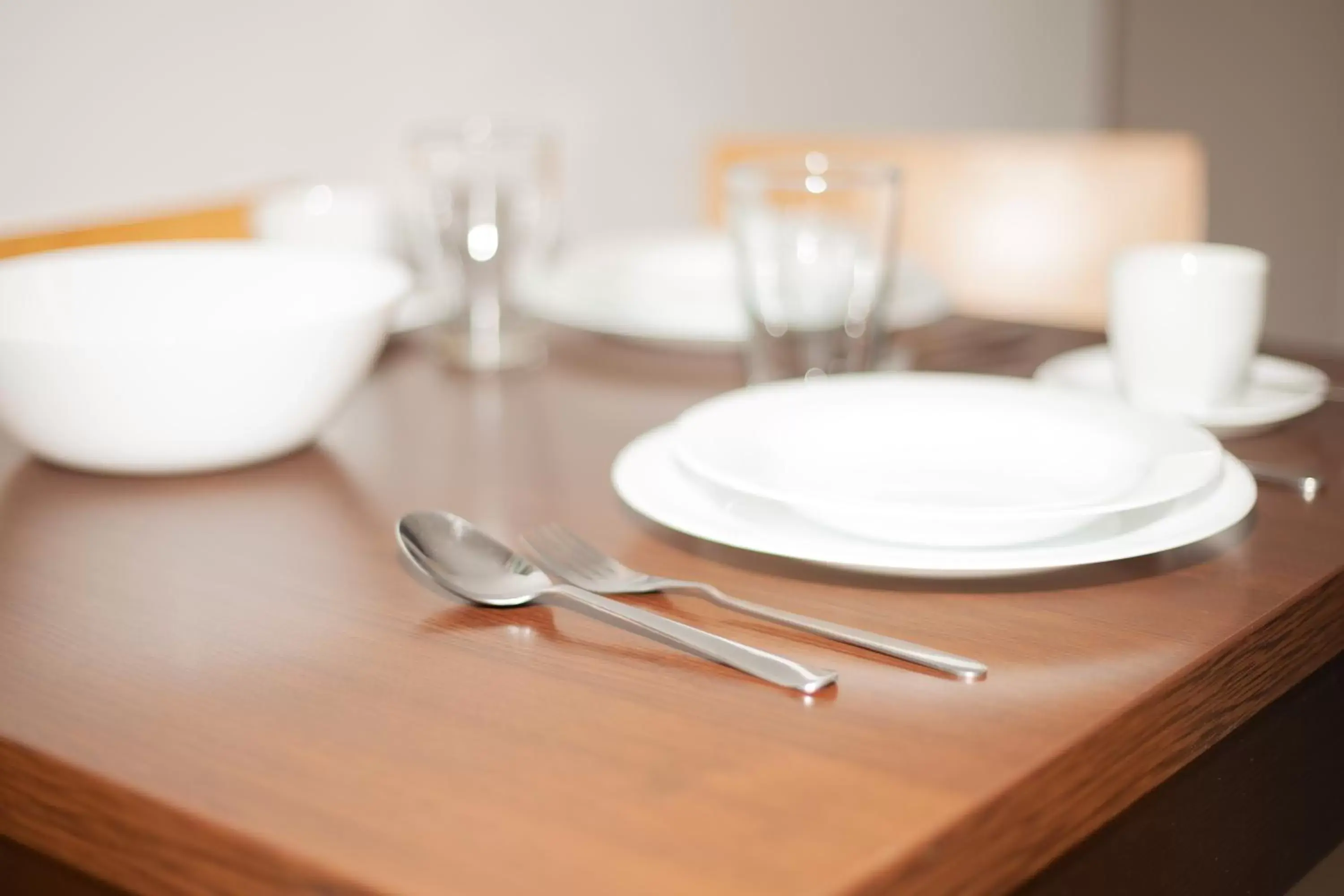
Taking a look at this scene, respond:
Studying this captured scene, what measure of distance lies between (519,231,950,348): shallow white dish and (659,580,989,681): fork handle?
50cm

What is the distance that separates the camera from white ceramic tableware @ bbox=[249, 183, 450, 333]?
4.03ft

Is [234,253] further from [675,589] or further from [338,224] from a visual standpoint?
[675,589]

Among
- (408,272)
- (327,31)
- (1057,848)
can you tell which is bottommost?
(1057,848)

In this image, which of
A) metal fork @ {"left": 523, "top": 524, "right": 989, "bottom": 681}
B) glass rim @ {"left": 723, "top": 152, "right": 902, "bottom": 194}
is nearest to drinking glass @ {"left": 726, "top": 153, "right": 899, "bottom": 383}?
glass rim @ {"left": 723, "top": 152, "right": 902, "bottom": 194}

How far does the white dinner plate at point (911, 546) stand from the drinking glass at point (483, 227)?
A: 1.44ft

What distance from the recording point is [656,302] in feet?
4.04

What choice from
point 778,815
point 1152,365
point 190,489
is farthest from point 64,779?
point 1152,365

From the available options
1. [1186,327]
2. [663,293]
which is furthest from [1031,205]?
[1186,327]

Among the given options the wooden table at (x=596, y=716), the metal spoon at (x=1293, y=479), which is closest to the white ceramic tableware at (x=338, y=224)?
the wooden table at (x=596, y=716)

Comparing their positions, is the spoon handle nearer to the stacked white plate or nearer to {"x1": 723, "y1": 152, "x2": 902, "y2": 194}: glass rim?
the stacked white plate

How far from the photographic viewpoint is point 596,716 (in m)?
0.52

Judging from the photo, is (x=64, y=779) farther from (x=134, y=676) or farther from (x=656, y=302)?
(x=656, y=302)

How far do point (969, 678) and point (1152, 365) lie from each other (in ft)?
1.46

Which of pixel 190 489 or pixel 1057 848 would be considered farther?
pixel 190 489
